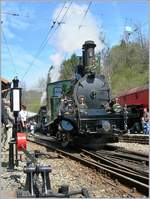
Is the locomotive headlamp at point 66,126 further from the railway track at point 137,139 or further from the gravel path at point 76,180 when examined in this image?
the railway track at point 137,139

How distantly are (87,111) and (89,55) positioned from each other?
216cm

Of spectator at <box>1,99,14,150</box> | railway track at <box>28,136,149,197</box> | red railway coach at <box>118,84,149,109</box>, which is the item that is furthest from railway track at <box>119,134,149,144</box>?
spectator at <box>1,99,14,150</box>

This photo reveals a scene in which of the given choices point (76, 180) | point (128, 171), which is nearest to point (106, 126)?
point (128, 171)

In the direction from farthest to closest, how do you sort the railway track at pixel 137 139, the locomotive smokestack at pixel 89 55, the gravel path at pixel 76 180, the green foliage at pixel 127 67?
1. the green foliage at pixel 127 67
2. the railway track at pixel 137 139
3. the locomotive smokestack at pixel 89 55
4. the gravel path at pixel 76 180

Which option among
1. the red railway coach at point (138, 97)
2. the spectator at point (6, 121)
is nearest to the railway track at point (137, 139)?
the red railway coach at point (138, 97)

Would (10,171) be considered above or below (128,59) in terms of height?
below

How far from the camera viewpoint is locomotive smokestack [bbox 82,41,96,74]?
50.5 ft

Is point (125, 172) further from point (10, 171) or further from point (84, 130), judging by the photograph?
point (84, 130)

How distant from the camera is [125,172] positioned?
8719mm

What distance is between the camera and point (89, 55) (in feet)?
50.6

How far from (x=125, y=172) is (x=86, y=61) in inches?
289

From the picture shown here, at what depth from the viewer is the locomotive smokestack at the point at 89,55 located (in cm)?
1540

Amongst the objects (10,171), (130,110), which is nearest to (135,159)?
(10,171)

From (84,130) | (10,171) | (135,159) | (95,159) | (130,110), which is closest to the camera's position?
(10,171)
